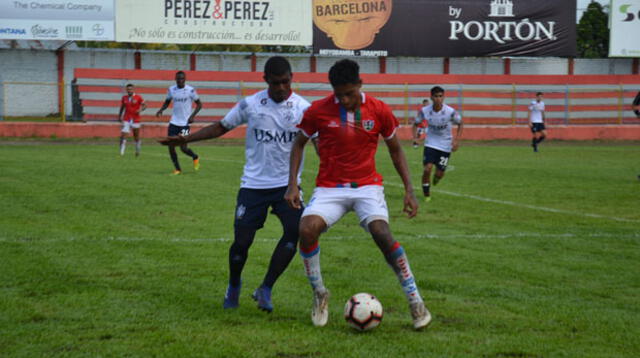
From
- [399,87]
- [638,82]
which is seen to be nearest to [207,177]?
[399,87]

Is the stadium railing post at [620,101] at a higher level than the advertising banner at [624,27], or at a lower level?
lower

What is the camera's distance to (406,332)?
18.8 feet

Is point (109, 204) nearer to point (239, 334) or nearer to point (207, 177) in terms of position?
point (207, 177)

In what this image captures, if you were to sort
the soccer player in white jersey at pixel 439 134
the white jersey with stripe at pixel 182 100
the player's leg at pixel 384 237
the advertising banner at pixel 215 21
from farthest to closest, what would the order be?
the advertising banner at pixel 215 21
the white jersey with stripe at pixel 182 100
the soccer player in white jersey at pixel 439 134
the player's leg at pixel 384 237

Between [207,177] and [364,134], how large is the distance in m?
12.5

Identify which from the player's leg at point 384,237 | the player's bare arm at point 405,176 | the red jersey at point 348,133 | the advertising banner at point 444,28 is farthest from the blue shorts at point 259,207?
the advertising banner at point 444,28

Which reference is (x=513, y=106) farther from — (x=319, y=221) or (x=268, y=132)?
(x=319, y=221)

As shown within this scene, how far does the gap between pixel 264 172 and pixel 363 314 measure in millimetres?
1496

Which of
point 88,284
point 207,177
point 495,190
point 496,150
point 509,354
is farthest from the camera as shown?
point 496,150

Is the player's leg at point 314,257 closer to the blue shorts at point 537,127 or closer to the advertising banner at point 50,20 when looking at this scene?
the blue shorts at point 537,127

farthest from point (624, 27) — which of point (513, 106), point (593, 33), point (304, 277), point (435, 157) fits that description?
point (304, 277)

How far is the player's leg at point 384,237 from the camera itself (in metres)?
5.79

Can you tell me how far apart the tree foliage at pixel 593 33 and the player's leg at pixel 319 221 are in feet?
200

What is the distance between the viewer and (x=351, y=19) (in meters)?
38.7
